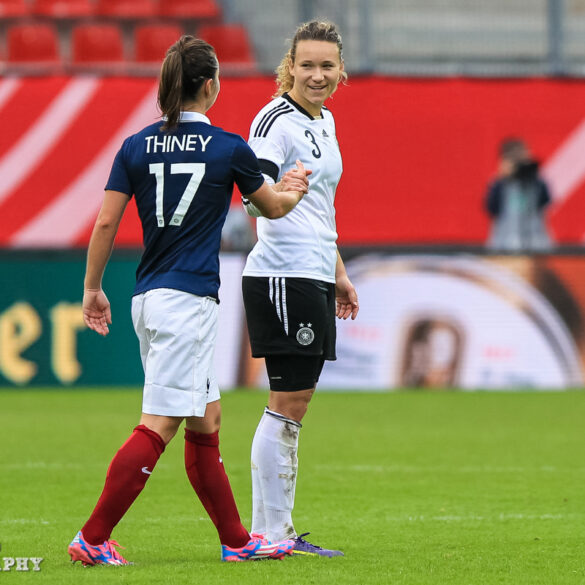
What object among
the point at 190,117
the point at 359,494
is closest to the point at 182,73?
the point at 190,117

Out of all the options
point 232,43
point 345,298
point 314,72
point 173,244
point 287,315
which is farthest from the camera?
point 232,43

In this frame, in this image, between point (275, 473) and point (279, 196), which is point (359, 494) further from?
point (279, 196)

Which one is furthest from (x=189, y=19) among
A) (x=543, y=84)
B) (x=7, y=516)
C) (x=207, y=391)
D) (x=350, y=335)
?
(x=207, y=391)

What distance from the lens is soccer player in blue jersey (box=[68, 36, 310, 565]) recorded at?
14.8ft

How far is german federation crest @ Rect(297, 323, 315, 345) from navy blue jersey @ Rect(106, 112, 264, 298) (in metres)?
0.43

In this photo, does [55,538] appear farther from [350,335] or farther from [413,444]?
[350,335]

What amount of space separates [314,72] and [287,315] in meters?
0.96

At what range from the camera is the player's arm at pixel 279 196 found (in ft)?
15.1

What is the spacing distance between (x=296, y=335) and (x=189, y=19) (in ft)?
43.6

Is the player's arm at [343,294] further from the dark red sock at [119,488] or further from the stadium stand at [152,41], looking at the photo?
the stadium stand at [152,41]

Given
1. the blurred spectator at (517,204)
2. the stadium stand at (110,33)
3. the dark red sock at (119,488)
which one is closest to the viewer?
the dark red sock at (119,488)

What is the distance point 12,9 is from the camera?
17062 millimetres

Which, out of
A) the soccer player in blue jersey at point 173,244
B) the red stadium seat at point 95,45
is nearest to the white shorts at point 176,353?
the soccer player in blue jersey at point 173,244

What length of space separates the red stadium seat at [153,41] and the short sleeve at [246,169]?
12.1 m
